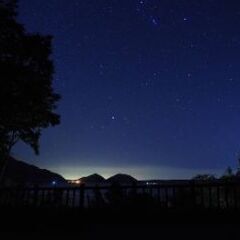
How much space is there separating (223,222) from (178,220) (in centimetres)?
135

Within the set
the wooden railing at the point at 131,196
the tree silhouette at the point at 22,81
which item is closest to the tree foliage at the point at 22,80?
the tree silhouette at the point at 22,81

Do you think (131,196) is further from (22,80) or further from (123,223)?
(22,80)

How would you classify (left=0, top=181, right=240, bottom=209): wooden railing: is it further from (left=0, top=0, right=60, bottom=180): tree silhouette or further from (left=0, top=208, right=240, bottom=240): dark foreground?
(left=0, top=0, right=60, bottom=180): tree silhouette

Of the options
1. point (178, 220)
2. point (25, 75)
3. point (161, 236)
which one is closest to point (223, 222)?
point (178, 220)

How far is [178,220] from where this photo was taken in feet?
44.8

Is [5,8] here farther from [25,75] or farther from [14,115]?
[14,115]

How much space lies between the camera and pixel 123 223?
547 inches

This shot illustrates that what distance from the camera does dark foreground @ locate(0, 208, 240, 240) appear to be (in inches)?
461

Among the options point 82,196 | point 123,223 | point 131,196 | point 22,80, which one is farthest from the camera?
point 22,80

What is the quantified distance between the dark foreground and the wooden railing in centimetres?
81

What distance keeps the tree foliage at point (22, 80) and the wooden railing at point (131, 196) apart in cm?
400

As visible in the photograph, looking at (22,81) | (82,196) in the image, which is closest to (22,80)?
(22,81)

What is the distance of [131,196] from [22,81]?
715cm

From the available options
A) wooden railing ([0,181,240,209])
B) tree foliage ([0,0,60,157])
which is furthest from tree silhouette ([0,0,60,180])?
wooden railing ([0,181,240,209])
